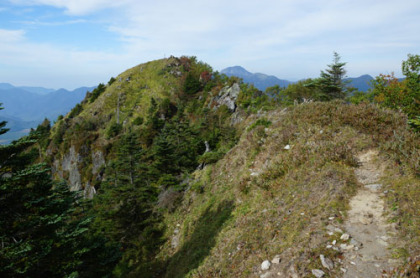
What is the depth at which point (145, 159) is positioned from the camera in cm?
3303

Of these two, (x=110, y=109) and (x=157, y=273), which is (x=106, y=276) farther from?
(x=110, y=109)

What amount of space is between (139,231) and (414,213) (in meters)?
18.0

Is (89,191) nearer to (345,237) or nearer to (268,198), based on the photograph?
(268,198)

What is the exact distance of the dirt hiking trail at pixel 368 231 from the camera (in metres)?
4.85

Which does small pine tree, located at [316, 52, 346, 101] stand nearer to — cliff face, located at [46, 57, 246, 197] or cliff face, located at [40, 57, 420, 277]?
cliff face, located at [40, 57, 420, 277]

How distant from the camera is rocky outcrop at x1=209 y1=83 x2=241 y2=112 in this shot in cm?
4665

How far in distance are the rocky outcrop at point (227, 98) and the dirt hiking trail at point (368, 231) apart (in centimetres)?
3879

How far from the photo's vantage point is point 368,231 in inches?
226

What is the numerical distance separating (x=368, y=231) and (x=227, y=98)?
4417 cm

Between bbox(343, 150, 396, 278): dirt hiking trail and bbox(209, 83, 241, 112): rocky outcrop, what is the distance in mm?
38791

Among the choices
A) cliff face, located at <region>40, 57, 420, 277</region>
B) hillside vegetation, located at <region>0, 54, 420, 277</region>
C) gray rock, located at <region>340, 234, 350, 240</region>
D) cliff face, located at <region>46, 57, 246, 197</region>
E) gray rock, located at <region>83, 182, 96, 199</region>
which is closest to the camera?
gray rock, located at <region>340, 234, 350, 240</region>

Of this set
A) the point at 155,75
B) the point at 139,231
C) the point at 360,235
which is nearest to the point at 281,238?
the point at 360,235

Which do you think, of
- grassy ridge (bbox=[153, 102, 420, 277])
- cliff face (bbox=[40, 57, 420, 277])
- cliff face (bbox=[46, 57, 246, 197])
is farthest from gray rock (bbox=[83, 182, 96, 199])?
grassy ridge (bbox=[153, 102, 420, 277])

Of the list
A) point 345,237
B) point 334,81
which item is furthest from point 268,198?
point 334,81
